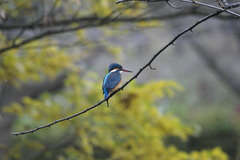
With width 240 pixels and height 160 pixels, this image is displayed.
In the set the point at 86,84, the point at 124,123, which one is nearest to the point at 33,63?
the point at 86,84

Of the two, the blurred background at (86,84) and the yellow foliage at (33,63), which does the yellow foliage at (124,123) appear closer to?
the blurred background at (86,84)

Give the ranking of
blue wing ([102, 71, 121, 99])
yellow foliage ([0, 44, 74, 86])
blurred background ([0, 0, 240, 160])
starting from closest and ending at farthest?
blue wing ([102, 71, 121, 99])
blurred background ([0, 0, 240, 160])
yellow foliage ([0, 44, 74, 86])

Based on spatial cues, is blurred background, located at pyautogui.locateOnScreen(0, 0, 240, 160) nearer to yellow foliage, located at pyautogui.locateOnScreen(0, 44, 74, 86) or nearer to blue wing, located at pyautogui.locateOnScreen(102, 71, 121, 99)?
yellow foliage, located at pyautogui.locateOnScreen(0, 44, 74, 86)

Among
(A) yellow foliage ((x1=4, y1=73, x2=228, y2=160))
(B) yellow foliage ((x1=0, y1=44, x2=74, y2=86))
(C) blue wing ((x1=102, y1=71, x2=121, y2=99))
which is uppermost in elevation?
(C) blue wing ((x1=102, y1=71, x2=121, y2=99))

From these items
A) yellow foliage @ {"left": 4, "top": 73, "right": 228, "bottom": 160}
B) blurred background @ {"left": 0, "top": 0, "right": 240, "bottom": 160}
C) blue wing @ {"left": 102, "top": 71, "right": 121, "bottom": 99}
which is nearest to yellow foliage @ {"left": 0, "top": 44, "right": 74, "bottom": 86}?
blurred background @ {"left": 0, "top": 0, "right": 240, "bottom": 160}

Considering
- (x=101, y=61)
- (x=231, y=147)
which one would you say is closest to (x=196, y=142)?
(x=231, y=147)

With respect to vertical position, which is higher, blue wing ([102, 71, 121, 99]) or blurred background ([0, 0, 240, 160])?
blue wing ([102, 71, 121, 99])

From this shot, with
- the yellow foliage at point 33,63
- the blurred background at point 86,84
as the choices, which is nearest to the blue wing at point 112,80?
the blurred background at point 86,84

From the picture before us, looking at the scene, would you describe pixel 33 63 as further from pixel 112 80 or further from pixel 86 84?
pixel 112 80

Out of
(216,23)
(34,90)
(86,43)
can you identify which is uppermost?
(86,43)

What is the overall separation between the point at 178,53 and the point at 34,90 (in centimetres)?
732

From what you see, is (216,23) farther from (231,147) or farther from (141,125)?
(141,125)

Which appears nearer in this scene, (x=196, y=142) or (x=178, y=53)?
(x=196, y=142)

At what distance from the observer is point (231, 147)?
8.71 metres
